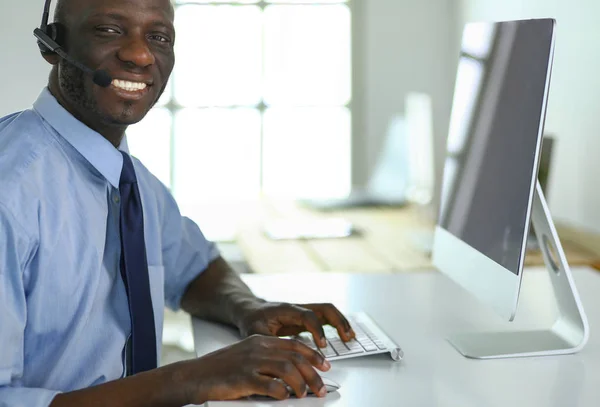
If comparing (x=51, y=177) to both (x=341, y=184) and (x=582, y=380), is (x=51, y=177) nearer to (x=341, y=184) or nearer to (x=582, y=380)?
(x=582, y=380)

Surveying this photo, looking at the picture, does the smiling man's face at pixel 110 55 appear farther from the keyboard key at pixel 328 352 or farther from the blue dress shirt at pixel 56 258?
the keyboard key at pixel 328 352

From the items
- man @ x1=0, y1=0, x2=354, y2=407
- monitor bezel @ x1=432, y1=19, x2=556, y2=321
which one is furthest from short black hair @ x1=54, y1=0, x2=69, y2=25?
monitor bezel @ x1=432, y1=19, x2=556, y2=321

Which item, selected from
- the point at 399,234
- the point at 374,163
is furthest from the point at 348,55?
the point at 399,234

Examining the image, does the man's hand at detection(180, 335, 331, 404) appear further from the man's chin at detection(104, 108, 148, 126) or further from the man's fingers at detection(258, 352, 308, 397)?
the man's chin at detection(104, 108, 148, 126)

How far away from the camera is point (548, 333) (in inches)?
50.3

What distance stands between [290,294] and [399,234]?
1388 mm

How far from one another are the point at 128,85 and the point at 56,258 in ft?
0.84

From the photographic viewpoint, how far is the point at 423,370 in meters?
1.13

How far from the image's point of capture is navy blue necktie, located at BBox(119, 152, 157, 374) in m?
1.15

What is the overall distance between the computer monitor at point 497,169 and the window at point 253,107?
5.51 feet

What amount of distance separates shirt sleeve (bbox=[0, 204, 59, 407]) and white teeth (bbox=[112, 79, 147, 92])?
0.25m

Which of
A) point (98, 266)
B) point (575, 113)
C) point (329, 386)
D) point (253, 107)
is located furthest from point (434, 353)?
point (253, 107)

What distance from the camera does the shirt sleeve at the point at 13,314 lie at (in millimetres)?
936

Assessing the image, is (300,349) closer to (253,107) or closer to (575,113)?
(575,113)
